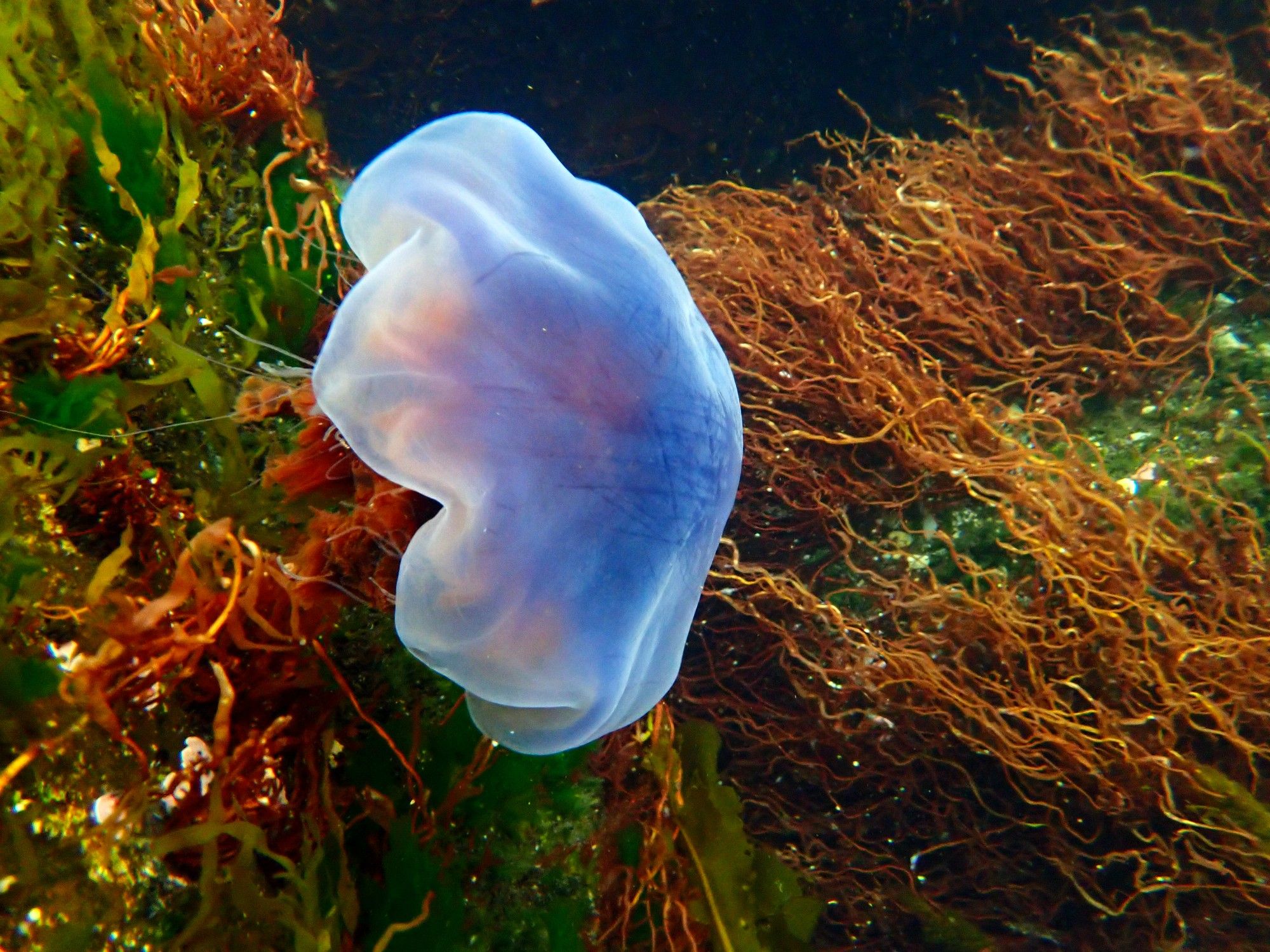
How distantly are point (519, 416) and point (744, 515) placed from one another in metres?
2.41

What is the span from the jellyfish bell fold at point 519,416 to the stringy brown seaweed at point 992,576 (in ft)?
4.03

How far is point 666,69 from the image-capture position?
6.53m

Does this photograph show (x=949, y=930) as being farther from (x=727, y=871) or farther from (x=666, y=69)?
(x=666, y=69)

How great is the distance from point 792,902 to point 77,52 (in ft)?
13.2

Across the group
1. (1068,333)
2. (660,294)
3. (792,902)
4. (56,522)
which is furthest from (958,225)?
(56,522)

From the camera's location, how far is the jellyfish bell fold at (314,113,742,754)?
1.47m

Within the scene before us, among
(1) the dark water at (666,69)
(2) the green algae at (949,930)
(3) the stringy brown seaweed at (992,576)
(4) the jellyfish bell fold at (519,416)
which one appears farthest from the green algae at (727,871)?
(1) the dark water at (666,69)

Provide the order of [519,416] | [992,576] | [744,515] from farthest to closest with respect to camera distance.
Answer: [744,515] → [992,576] → [519,416]

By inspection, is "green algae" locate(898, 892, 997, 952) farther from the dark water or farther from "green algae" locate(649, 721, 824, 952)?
the dark water

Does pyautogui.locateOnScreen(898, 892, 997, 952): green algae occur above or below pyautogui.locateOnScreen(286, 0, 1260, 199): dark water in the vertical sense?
below

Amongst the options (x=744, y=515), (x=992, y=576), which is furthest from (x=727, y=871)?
(x=992, y=576)

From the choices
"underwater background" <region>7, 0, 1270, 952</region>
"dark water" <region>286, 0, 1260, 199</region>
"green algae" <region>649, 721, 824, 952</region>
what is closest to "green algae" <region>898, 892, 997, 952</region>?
"underwater background" <region>7, 0, 1270, 952</region>

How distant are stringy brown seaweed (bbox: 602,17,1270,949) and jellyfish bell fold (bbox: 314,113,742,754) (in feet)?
4.03

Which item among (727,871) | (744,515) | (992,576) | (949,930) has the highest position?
(992,576)
